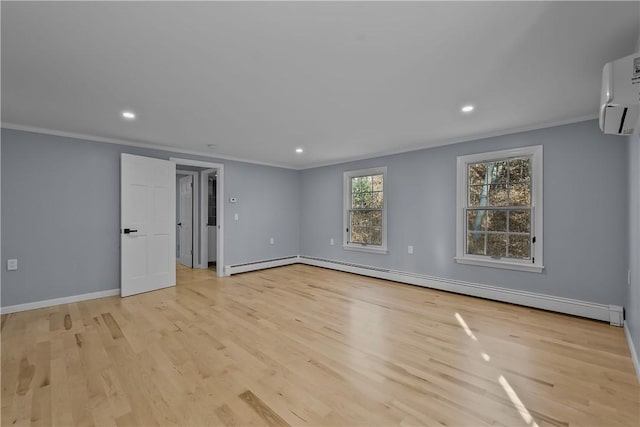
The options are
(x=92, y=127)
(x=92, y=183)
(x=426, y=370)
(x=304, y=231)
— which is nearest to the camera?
(x=426, y=370)

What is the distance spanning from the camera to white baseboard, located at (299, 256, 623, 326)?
3.17 meters

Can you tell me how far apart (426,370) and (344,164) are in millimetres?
4396

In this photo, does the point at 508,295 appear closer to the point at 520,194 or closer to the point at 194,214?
the point at 520,194

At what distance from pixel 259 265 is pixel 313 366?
4.03 meters

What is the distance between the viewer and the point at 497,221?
400cm

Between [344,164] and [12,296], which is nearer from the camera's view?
[12,296]

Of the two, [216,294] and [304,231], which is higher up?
[304,231]

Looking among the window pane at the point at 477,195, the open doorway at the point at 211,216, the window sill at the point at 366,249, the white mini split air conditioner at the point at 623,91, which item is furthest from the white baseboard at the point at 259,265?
the white mini split air conditioner at the point at 623,91

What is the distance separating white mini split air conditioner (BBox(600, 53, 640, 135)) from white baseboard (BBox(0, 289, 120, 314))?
578 cm

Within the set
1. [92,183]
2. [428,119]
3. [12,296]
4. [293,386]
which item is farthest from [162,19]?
[12,296]

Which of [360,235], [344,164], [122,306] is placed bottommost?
[122,306]

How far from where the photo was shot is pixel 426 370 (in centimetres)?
219

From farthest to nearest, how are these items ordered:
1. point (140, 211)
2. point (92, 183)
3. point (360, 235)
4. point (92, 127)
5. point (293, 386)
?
point (360, 235)
point (140, 211)
point (92, 183)
point (92, 127)
point (293, 386)

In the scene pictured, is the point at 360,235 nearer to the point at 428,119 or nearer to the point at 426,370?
the point at 428,119
